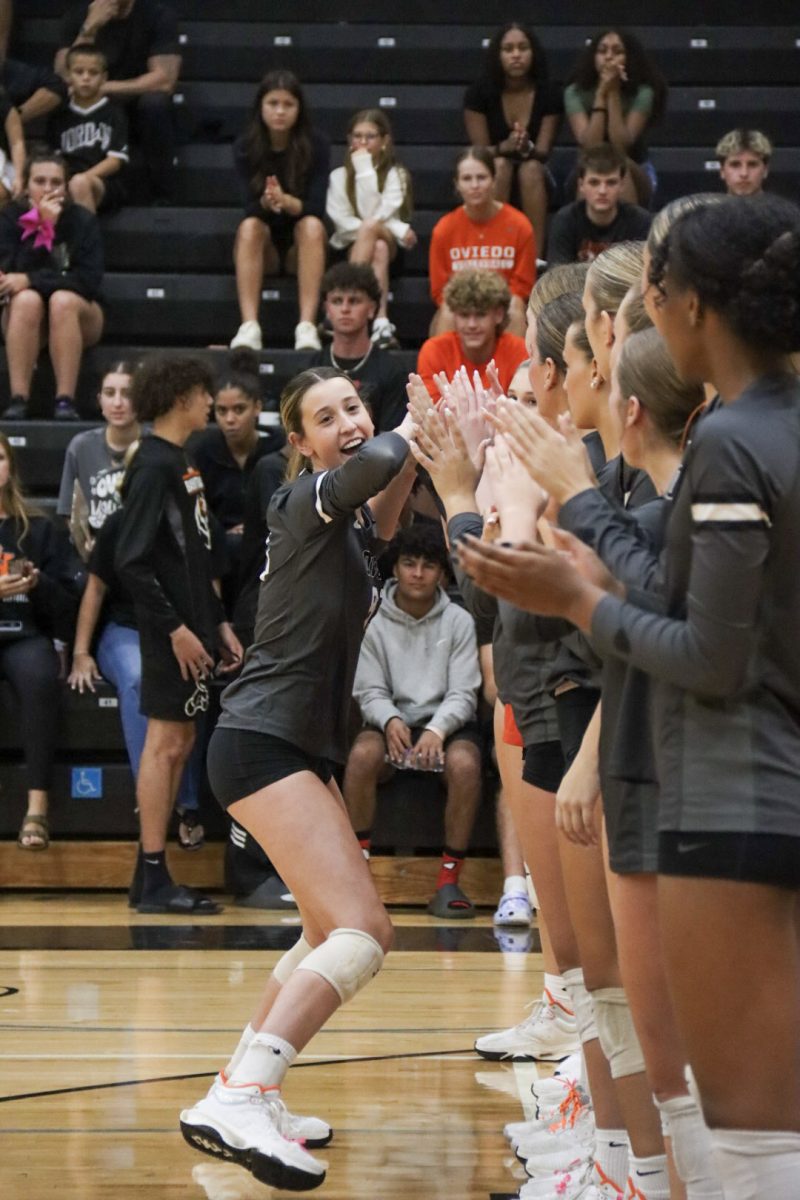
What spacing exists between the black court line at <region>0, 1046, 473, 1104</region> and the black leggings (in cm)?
264

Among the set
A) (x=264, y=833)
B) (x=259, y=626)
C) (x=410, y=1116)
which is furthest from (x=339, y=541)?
(x=410, y=1116)

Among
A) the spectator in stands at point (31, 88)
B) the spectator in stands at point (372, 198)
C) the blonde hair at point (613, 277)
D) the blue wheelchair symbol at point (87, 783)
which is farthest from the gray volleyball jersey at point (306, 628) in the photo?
the spectator in stands at point (31, 88)

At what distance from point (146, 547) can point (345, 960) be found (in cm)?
323

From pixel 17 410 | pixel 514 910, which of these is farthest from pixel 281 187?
pixel 514 910

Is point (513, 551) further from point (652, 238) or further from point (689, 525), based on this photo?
point (652, 238)

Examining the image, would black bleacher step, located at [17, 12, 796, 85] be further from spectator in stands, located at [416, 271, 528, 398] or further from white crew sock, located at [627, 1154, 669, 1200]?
white crew sock, located at [627, 1154, 669, 1200]

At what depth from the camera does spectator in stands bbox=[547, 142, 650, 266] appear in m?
7.63

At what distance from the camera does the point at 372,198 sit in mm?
8156

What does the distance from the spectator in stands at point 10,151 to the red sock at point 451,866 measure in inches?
161

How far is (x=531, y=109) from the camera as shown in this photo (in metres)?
8.84

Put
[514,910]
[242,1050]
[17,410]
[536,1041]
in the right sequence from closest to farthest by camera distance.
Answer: [242,1050]
[536,1041]
[514,910]
[17,410]

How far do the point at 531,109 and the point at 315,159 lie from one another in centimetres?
140

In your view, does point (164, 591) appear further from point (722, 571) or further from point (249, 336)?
point (722, 571)

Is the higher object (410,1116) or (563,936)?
(563,936)
